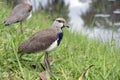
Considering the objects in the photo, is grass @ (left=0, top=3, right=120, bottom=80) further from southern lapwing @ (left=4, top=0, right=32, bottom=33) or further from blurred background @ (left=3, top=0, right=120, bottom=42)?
blurred background @ (left=3, top=0, right=120, bottom=42)

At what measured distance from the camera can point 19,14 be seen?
5.59m

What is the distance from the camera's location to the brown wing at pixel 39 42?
3.89m

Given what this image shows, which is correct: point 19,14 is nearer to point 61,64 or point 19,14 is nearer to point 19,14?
point 19,14

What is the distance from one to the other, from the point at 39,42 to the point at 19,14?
1.74 m

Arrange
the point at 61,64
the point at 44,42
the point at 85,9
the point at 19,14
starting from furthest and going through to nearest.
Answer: the point at 85,9 < the point at 19,14 < the point at 61,64 < the point at 44,42

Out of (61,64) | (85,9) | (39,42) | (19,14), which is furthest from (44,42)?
(85,9)

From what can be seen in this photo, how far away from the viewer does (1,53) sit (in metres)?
4.21

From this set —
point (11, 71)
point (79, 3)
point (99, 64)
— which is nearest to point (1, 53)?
point (11, 71)

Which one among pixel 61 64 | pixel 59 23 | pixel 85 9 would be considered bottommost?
pixel 85 9

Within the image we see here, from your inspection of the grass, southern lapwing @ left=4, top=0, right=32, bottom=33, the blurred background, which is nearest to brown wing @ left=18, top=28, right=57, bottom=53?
the grass

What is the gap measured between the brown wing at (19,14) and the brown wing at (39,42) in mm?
1437

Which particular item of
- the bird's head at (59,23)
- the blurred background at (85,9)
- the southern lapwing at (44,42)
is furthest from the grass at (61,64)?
the blurred background at (85,9)

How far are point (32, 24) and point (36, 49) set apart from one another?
3.02m

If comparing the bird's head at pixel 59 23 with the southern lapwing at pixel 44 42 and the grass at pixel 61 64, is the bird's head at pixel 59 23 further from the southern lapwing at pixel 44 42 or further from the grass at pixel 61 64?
the grass at pixel 61 64
